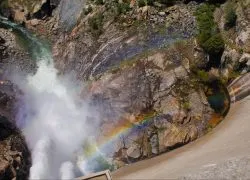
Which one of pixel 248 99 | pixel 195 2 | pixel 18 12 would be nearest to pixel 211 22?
pixel 195 2

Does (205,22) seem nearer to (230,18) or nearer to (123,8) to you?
(230,18)

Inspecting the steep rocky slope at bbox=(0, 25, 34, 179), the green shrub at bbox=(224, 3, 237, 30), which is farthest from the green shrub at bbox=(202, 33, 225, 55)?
the steep rocky slope at bbox=(0, 25, 34, 179)

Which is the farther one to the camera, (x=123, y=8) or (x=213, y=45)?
(x=123, y=8)

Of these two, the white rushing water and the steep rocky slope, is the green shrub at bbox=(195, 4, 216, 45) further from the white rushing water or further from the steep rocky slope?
the steep rocky slope

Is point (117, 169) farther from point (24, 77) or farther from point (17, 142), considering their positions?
point (24, 77)

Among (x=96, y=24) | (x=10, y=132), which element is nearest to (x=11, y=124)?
(x=10, y=132)
